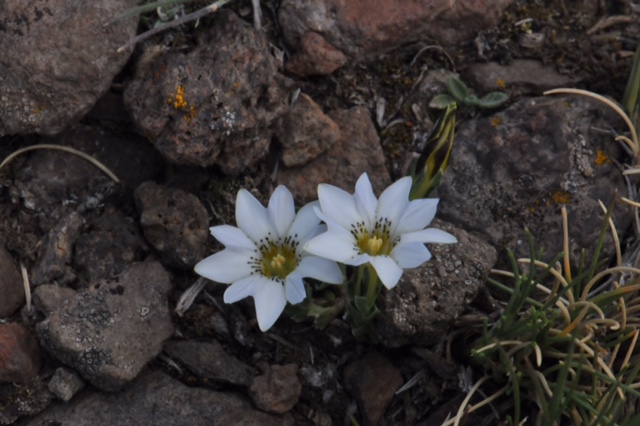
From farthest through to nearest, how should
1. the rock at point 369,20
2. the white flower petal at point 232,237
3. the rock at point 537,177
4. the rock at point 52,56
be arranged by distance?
the rock at point 369,20, the rock at point 537,177, the rock at point 52,56, the white flower petal at point 232,237

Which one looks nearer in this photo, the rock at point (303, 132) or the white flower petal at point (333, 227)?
the white flower petal at point (333, 227)

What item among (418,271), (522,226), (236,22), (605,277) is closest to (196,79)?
(236,22)

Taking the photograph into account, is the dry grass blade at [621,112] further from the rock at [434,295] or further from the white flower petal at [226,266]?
the white flower petal at [226,266]

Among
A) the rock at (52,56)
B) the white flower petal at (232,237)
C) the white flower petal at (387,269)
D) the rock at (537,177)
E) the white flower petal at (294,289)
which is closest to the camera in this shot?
the white flower petal at (387,269)

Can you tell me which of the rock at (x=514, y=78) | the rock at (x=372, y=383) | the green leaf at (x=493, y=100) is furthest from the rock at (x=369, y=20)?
the rock at (x=372, y=383)

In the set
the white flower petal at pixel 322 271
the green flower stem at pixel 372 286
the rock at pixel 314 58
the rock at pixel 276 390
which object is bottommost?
the rock at pixel 276 390

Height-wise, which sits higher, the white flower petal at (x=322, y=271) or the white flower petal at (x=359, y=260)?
the white flower petal at (x=359, y=260)

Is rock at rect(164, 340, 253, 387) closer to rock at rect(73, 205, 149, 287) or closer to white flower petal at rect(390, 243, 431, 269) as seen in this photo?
rock at rect(73, 205, 149, 287)
